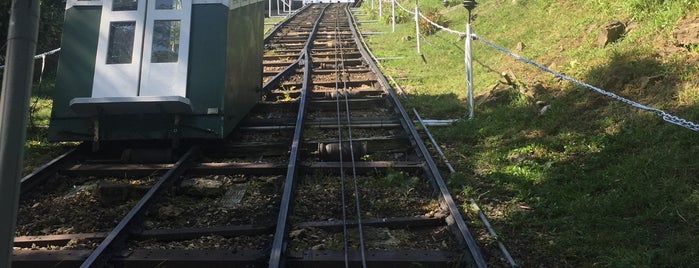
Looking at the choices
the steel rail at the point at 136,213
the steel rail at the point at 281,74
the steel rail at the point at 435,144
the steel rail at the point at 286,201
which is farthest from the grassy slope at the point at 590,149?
the steel rail at the point at 136,213

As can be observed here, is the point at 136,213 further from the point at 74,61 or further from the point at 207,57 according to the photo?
the point at 74,61

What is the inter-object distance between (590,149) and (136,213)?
4.42 metres

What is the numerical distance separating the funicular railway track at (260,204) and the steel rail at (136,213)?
0.5 inches

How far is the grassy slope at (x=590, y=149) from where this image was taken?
157 inches

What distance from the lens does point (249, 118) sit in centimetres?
821

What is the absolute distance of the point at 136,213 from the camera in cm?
445

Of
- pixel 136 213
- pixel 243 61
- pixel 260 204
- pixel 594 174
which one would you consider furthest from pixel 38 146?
pixel 594 174

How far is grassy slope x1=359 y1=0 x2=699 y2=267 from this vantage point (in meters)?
Result: 4.00

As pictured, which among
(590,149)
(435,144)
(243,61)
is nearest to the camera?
(590,149)

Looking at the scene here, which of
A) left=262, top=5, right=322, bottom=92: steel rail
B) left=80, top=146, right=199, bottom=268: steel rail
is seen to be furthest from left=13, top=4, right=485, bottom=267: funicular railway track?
left=262, top=5, right=322, bottom=92: steel rail

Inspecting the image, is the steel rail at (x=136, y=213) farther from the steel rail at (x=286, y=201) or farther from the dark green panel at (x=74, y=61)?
the dark green panel at (x=74, y=61)

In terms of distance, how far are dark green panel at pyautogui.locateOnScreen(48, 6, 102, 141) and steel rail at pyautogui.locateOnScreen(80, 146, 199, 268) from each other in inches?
53.4

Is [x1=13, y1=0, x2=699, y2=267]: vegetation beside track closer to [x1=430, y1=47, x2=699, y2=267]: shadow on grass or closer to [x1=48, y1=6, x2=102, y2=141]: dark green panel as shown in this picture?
[x1=430, y1=47, x2=699, y2=267]: shadow on grass

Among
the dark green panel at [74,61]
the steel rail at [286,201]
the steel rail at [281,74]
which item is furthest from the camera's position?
the steel rail at [281,74]
